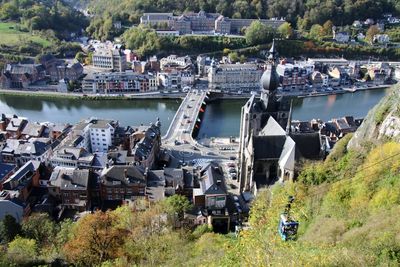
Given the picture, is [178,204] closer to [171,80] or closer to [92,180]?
[92,180]

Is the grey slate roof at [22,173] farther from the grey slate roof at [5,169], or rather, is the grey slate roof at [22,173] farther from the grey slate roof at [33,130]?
the grey slate roof at [33,130]

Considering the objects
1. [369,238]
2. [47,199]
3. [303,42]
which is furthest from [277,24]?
[369,238]

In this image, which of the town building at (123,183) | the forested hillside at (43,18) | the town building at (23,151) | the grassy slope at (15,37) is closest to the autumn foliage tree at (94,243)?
the town building at (123,183)

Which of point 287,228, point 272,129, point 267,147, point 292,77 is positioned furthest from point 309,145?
point 292,77

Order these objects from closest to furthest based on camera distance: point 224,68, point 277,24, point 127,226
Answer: point 127,226
point 224,68
point 277,24

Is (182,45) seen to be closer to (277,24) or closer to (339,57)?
(277,24)

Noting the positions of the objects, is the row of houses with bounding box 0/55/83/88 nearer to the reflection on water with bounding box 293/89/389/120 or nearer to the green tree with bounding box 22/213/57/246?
the reflection on water with bounding box 293/89/389/120

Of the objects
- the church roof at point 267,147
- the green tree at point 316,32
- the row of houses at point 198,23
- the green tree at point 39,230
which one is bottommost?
the green tree at point 39,230
